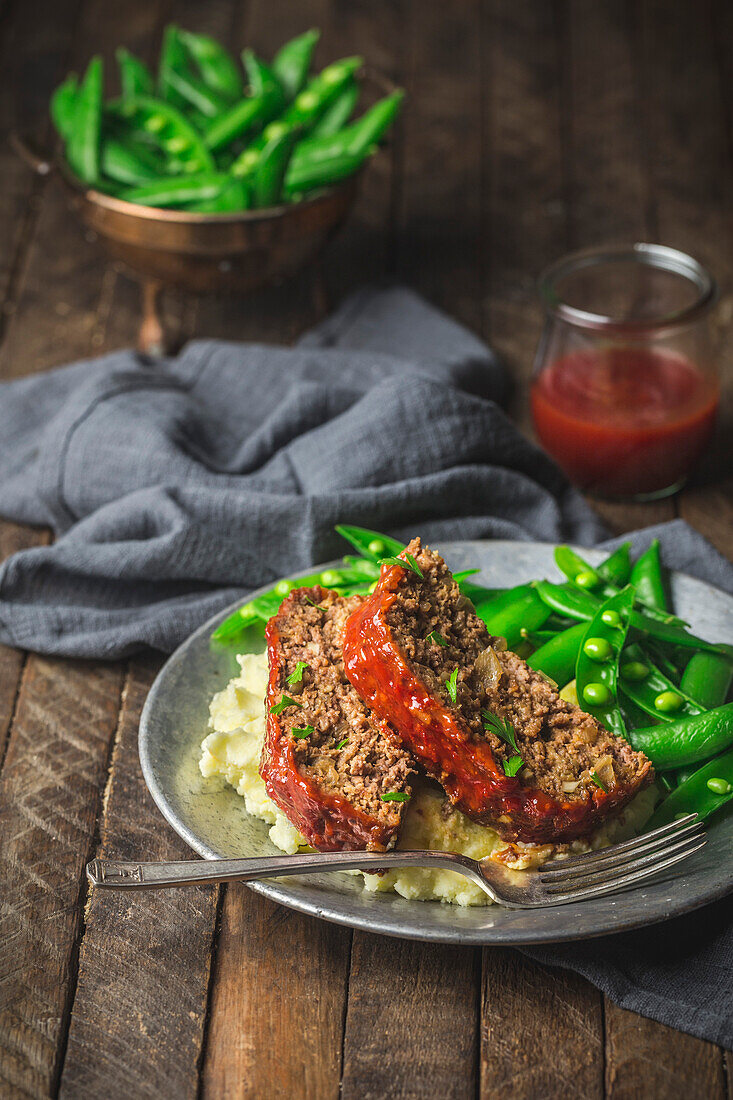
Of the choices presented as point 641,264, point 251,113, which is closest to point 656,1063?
point 641,264

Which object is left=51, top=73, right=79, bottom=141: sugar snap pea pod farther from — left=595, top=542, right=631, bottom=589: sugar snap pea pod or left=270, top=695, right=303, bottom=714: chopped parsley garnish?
left=270, top=695, right=303, bottom=714: chopped parsley garnish

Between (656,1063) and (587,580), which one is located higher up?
(587,580)

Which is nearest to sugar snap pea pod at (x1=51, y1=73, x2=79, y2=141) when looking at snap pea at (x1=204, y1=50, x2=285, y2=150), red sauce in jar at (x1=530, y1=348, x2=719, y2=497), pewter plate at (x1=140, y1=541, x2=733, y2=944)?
snap pea at (x1=204, y1=50, x2=285, y2=150)

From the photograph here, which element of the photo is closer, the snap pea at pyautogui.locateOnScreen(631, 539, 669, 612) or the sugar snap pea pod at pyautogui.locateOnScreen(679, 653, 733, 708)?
the sugar snap pea pod at pyautogui.locateOnScreen(679, 653, 733, 708)

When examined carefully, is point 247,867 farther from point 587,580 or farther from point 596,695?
point 587,580

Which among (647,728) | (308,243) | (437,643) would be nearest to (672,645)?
(647,728)

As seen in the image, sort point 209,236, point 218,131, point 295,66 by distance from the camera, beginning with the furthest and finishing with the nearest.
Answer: point 295,66, point 218,131, point 209,236

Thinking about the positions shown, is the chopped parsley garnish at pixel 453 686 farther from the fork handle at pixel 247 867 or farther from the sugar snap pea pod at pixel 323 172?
the sugar snap pea pod at pixel 323 172
